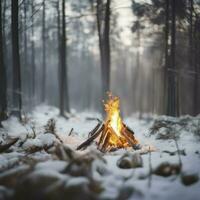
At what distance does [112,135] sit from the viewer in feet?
37.6

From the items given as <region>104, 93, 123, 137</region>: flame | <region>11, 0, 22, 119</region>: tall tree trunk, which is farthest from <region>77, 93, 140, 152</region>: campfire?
<region>11, 0, 22, 119</region>: tall tree trunk

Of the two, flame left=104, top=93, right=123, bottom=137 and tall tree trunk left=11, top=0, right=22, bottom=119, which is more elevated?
tall tree trunk left=11, top=0, right=22, bottom=119

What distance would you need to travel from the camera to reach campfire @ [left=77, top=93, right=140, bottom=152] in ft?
36.2

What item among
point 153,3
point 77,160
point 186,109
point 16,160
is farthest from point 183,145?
point 186,109

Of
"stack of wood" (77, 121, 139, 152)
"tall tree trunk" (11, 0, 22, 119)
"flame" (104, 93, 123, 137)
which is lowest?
"stack of wood" (77, 121, 139, 152)

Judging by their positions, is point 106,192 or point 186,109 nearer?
point 106,192

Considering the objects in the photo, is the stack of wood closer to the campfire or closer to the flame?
the campfire

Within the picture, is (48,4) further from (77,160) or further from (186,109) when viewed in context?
(77,160)

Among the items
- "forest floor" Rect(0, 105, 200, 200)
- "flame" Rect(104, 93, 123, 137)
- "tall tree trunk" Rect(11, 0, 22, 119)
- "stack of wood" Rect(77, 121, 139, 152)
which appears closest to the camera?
"forest floor" Rect(0, 105, 200, 200)

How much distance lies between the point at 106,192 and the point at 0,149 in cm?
440

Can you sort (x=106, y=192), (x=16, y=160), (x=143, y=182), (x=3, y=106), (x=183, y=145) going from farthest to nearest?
1. (x=3, y=106)
2. (x=183, y=145)
3. (x=16, y=160)
4. (x=143, y=182)
5. (x=106, y=192)

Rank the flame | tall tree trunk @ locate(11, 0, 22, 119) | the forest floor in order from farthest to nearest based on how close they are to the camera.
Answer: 1. tall tree trunk @ locate(11, 0, 22, 119)
2. the flame
3. the forest floor

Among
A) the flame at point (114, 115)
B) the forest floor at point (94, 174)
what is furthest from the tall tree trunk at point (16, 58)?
the forest floor at point (94, 174)

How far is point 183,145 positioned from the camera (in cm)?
1052
